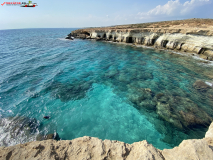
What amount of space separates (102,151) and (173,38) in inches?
1327

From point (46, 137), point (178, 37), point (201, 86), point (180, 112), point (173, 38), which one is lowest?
point (46, 137)

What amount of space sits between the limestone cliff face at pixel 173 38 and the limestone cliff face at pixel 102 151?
2648 cm

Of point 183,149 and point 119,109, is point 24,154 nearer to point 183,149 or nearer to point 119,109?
point 183,149

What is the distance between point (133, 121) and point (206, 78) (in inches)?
562

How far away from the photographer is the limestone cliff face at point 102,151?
12.4 feet

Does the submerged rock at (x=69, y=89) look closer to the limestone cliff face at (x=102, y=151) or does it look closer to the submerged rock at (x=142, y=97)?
the submerged rock at (x=142, y=97)

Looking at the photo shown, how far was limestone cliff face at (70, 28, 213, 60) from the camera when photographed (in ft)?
73.0

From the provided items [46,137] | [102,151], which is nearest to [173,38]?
[102,151]

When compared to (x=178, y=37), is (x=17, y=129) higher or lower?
lower

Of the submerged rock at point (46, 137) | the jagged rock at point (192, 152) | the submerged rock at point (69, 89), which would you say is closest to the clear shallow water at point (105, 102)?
the submerged rock at point (69, 89)

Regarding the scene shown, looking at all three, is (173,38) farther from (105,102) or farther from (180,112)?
(105,102)

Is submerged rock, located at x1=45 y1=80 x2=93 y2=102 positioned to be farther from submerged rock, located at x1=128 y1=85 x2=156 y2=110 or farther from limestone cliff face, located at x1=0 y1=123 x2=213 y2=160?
limestone cliff face, located at x1=0 y1=123 x2=213 y2=160

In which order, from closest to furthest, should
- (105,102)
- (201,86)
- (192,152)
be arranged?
1. (192,152)
2. (105,102)
3. (201,86)

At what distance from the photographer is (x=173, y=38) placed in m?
27.8
